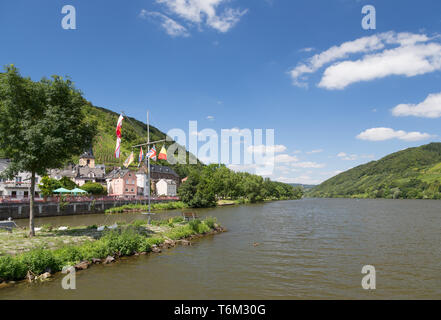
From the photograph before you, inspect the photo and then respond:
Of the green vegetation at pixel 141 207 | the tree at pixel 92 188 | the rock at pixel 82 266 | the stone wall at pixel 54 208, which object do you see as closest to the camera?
the rock at pixel 82 266

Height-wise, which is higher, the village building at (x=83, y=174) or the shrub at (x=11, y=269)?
the village building at (x=83, y=174)

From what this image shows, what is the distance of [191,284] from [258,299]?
3796mm

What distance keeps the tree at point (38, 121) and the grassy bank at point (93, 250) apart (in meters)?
5.30

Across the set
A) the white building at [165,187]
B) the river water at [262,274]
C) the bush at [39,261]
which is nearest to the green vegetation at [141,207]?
the white building at [165,187]

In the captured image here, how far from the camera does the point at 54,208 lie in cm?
5888

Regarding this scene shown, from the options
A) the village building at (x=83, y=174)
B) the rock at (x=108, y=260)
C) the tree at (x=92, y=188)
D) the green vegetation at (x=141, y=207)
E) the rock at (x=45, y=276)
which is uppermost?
the village building at (x=83, y=174)

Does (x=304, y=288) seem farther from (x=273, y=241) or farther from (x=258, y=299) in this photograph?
(x=273, y=241)

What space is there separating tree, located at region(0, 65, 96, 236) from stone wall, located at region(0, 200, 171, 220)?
39.8 m

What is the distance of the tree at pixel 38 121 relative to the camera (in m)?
19.2

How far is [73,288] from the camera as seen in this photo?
13.9 meters

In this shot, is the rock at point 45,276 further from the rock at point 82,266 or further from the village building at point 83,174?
the village building at point 83,174

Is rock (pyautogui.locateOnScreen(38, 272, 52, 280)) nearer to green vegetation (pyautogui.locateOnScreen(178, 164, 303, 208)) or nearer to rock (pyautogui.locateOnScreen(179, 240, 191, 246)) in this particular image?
rock (pyautogui.locateOnScreen(179, 240, 191, 246))

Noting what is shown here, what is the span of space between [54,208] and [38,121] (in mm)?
46500
